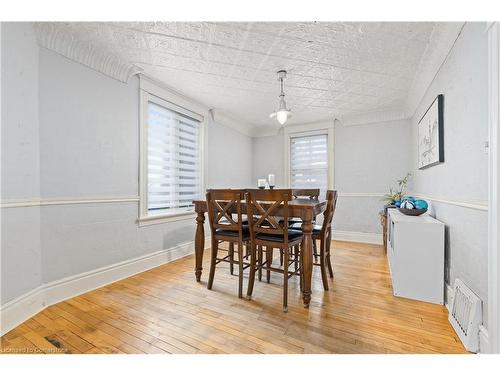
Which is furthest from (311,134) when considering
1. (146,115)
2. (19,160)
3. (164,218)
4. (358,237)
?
(19,160)

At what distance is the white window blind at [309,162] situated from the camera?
181 inches

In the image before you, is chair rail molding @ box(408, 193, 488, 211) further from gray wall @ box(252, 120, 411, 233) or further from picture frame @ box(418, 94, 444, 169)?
gray wall @ box(252, 120, 411, 233)

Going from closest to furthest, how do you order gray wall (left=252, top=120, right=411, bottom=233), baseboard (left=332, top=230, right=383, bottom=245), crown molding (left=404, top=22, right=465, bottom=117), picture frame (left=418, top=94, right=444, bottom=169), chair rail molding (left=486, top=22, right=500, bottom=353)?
chair rail molding (left=486, top=22, right=500, bottom=353) → crown molding (left=404, top=22, right=465, bottom=117) → picture frame (left=418, top=94, right=444, bottom=169) → gray wall (left=252, top=120, right=411, bottom=233) → baseboard (left=332, top=230, right=383, bottom=245)

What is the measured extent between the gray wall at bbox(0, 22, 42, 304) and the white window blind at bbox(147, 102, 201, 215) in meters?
1.16

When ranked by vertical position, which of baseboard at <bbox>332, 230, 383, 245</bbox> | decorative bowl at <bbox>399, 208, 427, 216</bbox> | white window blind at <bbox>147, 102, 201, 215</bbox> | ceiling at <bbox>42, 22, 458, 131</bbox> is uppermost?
ceiling at <bbox>42, 22, 458, 131</bbox>

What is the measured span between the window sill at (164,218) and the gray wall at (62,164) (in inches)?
2.7

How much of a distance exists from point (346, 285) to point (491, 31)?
2189 millimetres

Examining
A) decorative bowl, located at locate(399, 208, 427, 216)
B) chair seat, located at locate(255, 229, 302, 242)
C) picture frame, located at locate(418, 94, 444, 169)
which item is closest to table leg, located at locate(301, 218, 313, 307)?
chair seat, located at locate(255, 229, 302, 242)

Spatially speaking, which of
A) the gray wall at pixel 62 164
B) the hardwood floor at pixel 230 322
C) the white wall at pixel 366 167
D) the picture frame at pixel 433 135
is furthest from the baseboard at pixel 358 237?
the gray wall at pixel 62 164

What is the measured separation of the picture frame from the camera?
2.14 m

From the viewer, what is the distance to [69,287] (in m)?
2.06

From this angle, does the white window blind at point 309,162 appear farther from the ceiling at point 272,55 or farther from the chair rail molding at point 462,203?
the chair rail molding at point 462,203
